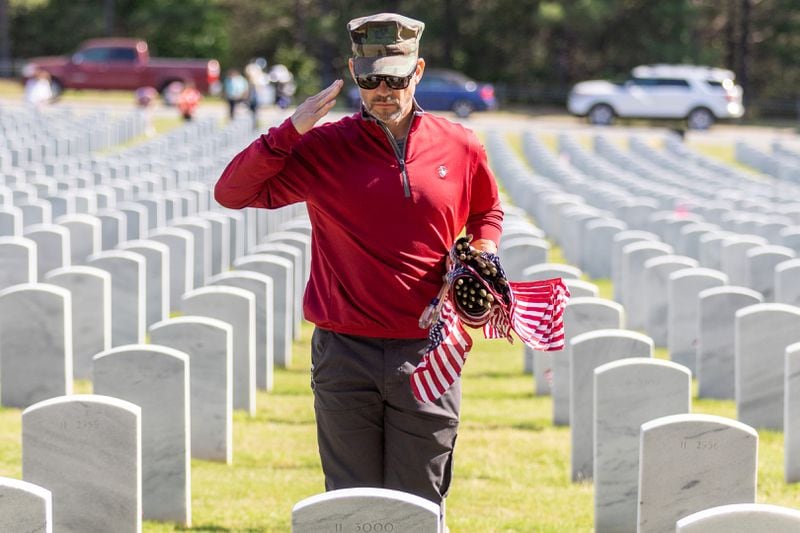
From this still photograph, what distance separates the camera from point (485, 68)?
54.4 m

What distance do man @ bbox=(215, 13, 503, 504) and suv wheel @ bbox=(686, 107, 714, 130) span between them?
39.9 metres

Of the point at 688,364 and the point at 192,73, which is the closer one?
the point at 688,364

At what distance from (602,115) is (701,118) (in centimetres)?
299

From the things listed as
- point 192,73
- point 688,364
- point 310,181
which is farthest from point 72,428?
point 192,73

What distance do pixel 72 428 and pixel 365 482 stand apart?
157 cm

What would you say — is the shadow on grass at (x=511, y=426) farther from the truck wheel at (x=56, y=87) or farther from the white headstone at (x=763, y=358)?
the truck wheel at (x=56, y=87)

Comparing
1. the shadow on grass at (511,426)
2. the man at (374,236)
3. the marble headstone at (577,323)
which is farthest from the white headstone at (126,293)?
the man at (374,236)

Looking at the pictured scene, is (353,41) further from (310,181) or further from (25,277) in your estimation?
(25,277)

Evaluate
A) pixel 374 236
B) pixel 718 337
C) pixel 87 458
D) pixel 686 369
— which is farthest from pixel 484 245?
pixel 718 337

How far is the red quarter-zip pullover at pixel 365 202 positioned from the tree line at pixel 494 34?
141 ft

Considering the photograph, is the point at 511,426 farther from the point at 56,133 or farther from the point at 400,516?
the point at 56,133

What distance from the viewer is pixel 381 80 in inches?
205

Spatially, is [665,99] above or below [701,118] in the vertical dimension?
above

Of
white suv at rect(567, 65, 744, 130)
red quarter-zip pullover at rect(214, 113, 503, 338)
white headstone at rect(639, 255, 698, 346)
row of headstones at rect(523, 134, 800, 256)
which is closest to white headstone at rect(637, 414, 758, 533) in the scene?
red quarter-zip pullover at rect(214, 113, 503, 338)
